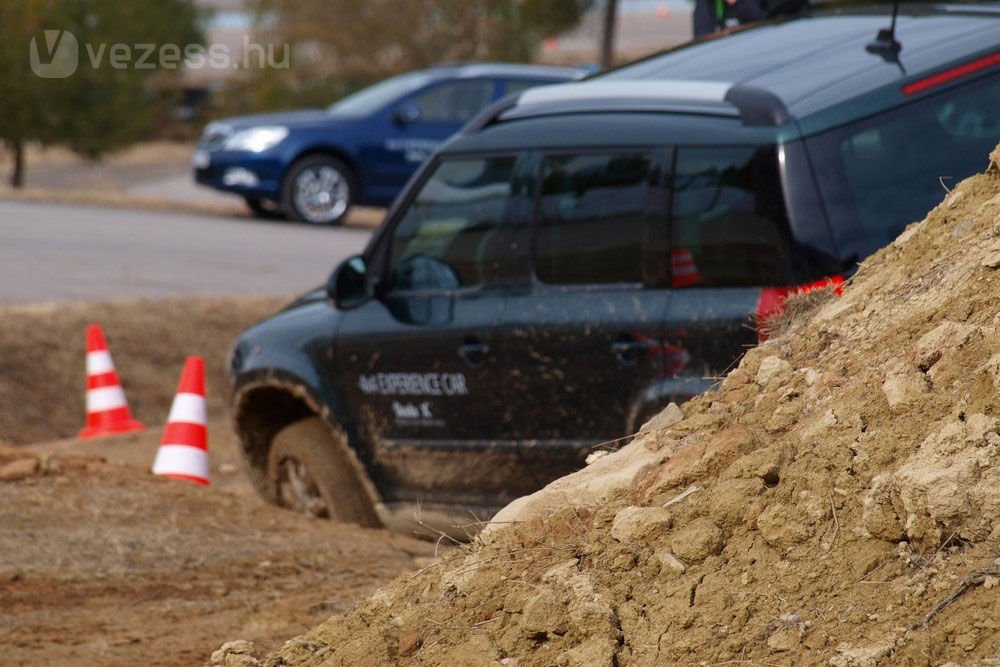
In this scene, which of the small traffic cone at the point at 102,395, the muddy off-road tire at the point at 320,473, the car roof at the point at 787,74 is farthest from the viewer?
the small traffic cone at the point at 102,395

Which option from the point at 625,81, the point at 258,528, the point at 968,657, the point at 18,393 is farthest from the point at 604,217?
the point at 18,393

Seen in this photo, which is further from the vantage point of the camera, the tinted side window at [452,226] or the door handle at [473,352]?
the tinted side window at [452,226]

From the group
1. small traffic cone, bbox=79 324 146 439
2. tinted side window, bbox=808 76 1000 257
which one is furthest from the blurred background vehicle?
tinted side window, bbox=808 76 1000 257

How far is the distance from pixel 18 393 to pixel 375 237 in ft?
15.8

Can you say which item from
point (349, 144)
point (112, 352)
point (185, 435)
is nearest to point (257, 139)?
point (349, 144)

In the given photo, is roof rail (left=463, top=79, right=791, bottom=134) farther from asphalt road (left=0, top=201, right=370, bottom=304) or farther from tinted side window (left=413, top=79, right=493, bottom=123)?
tinted side window (left=413, top=79, right=493, bottom=123)

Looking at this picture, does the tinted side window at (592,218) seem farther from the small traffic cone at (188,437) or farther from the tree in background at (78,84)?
the tree in background at (78,84)

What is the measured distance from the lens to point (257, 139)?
17.9m

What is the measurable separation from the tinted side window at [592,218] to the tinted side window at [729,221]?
166mm

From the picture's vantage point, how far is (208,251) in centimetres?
1500

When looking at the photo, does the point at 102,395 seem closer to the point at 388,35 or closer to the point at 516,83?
the point at 516,83

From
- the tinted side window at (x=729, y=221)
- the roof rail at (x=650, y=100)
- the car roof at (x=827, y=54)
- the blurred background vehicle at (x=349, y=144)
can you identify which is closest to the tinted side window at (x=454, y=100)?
the blurred background vehicle at (x=349, y=144)

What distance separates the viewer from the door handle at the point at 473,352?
5.54 m

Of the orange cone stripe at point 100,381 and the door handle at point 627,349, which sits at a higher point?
the door handle at point 627,349
